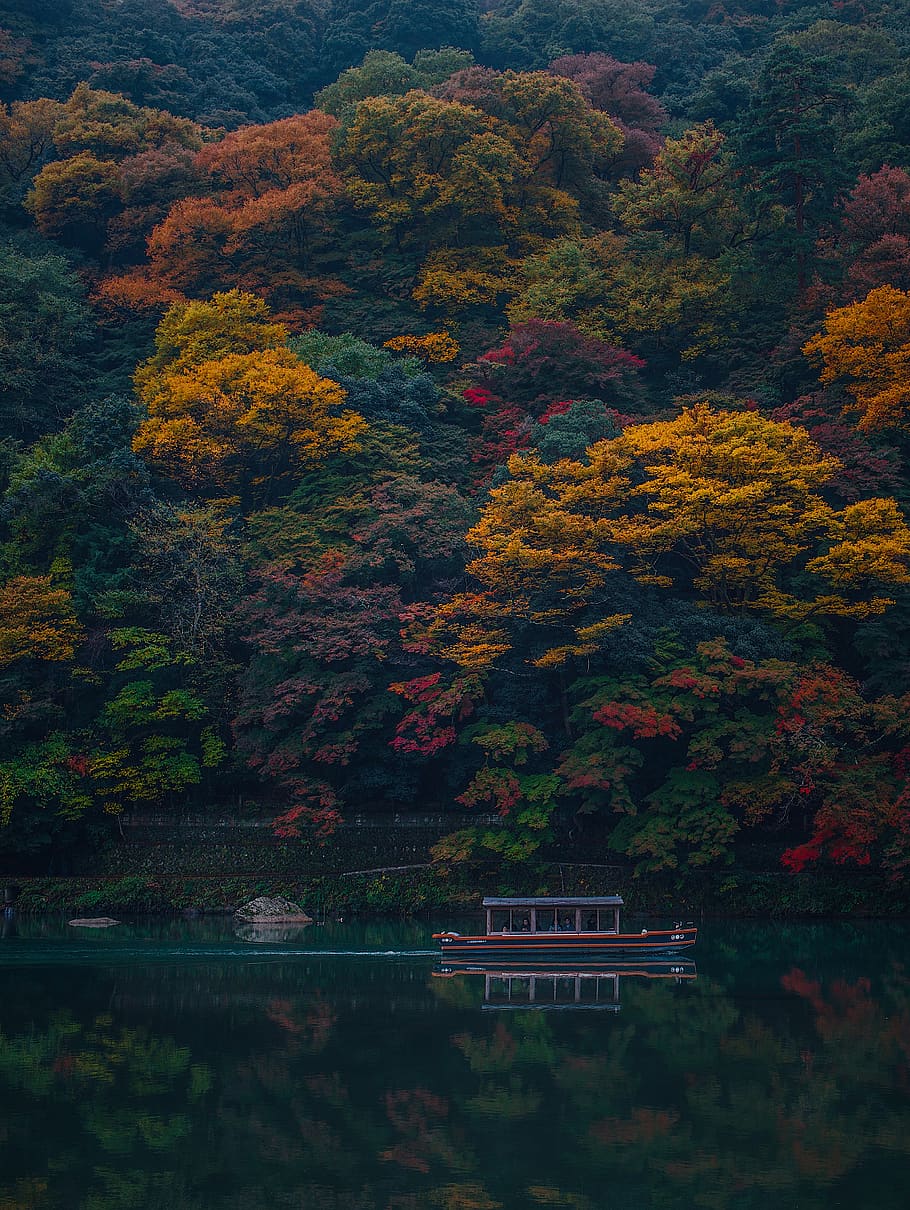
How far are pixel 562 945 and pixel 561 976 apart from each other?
0.63 metres

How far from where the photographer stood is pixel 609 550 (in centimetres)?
3158

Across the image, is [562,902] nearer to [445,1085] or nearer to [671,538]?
[445,1085]

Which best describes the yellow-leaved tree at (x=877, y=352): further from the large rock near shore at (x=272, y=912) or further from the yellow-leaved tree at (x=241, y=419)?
the large rock near shore at (x=272, y=912)

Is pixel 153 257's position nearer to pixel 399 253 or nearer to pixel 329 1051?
pixel 399 253

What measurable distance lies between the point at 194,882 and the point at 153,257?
27569 millimetres

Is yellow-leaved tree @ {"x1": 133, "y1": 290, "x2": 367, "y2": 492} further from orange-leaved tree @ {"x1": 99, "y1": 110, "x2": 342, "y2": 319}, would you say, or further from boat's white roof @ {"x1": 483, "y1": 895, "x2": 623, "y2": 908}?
boat's white roof @ {"x1": 483, "y1": 895, "x2": 623, "y2": 908}

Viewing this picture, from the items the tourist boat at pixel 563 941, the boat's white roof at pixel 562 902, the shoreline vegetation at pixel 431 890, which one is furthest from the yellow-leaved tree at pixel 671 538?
the tourist boat at pixel 563 941

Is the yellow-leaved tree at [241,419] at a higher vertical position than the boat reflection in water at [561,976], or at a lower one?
higher

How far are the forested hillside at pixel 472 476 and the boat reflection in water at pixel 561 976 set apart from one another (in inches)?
214

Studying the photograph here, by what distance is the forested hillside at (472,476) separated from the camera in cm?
2970

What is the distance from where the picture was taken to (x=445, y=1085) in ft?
47.3

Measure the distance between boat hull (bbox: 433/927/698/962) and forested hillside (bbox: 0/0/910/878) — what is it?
16.2 feet

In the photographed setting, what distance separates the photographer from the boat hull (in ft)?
76.3

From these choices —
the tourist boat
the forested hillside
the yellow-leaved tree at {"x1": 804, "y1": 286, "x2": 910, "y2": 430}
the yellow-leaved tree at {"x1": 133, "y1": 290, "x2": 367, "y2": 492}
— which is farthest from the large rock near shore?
the yellow-leaved tree at {"x1": 804, "y1": 286, "x2": 910, "y2": 430}
